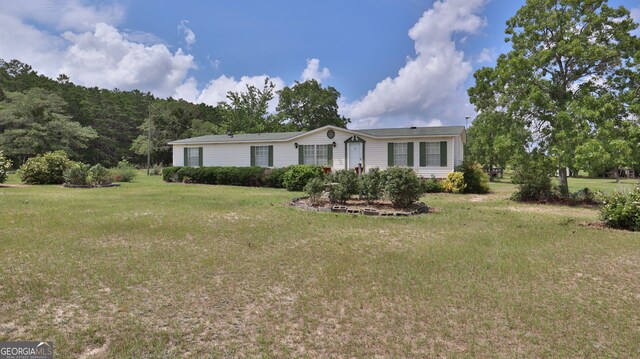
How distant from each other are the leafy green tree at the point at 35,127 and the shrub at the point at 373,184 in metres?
35.5

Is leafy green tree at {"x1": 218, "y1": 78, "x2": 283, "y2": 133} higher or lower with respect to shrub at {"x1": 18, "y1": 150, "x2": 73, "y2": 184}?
higher

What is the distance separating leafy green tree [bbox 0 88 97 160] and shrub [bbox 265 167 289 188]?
27.9 metres

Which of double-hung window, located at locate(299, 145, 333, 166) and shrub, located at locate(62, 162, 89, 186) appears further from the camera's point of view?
double-hung window, located at locate(299, 145, 333, 166)

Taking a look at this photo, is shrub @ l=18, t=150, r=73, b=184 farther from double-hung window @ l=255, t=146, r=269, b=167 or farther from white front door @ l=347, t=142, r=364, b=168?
white front door @ l=347, t=142, r=364, b=168

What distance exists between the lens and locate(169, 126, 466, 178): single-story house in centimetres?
1777

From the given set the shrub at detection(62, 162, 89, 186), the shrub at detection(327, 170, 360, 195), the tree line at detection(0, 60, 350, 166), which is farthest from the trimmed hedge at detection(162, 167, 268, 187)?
the tree line at detection(0, 60, 350, 166)

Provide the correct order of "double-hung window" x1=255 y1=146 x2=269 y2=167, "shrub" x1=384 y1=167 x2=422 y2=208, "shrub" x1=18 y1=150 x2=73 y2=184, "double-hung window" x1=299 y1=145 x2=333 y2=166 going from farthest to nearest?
"double-hung window" x1=255 y1=146 x2=269 y2=167
"double-hung window" x1=299 y1=145 x2=333 y2=166
"shrub" x1=18 y1=150 x2=73 y2=184
"shrub" x1=384 y1=167 x2=422 y2=208

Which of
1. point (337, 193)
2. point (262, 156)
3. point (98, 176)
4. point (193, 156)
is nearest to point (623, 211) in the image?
point (337, 193)

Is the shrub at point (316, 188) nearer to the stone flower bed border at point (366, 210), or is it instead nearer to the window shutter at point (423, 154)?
the stone flower bed border at point (366, 210)

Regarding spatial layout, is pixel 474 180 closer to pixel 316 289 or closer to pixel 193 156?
pixel 316 289

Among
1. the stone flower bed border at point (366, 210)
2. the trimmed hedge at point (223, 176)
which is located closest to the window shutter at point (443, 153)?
the stone flower bed border at point (366, 210)

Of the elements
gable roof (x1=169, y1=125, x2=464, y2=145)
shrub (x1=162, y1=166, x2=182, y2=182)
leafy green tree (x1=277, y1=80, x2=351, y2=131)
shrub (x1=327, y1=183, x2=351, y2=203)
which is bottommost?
shrub (x1=327, y1=183, x2=351, y2=203)

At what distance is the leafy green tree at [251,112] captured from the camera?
4147 cm

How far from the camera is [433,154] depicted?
17812mm
